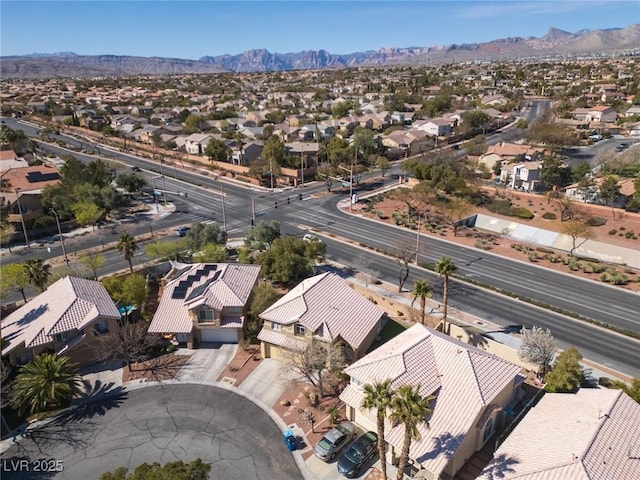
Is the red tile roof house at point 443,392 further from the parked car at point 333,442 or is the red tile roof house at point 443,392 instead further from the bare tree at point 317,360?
the bare tree at point 317,360

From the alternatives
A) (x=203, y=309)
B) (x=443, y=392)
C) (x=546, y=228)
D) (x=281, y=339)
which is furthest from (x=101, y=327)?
(x=546, y=228)

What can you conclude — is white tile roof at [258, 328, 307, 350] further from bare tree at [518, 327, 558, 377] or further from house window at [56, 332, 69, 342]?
bare tree at [518, 327, 558, 377]

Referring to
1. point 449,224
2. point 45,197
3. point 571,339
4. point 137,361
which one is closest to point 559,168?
point 449,224

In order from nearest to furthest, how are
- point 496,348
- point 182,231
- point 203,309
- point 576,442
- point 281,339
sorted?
point 576,442, point 281,339, point 496,348, point 203,309, point 182,231

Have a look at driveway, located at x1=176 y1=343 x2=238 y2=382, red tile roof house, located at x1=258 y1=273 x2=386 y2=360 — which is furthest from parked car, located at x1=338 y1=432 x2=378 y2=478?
driveway, located at x1=176 y1=343 x2=238 y2=382

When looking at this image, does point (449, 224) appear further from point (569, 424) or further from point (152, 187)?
point (152, 187)

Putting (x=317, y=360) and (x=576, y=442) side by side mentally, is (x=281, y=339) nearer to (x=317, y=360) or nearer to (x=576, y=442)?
(x=317, y=360)
